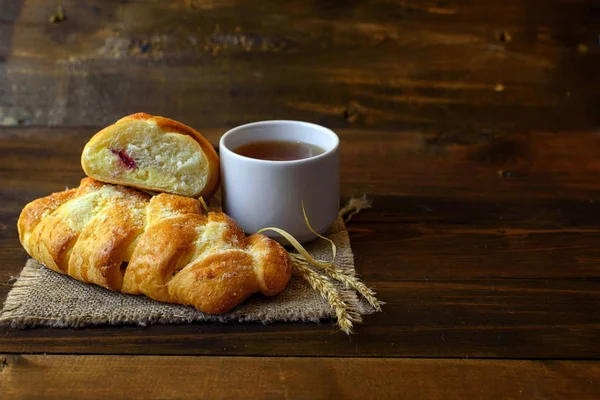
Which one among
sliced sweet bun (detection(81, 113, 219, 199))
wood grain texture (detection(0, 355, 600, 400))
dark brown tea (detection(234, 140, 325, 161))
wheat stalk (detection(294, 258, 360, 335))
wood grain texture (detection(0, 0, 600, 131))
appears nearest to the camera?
wood grain texture (detection(0, 355, 600, 400))

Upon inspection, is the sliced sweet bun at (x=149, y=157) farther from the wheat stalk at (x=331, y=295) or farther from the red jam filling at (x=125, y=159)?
the wheat stalk at (x=331, y=295)

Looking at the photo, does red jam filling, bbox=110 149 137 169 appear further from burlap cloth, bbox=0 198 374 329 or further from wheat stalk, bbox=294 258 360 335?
wheat stalk, bbox=294 258 360 335

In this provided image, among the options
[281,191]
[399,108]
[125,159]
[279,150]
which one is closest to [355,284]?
[281,191]

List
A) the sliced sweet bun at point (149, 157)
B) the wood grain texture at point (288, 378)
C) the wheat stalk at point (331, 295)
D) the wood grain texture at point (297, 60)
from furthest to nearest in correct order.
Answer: the wood grain texture at point (297, 60), the sliced sweet bun at point (149, 157), the wheat stalk at point (331, 295), the wood grain texture at point (288, 378)

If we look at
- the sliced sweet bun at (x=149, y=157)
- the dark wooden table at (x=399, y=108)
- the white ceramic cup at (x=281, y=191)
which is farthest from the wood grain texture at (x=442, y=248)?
the sliced sweet bun at (x=149, y=157)

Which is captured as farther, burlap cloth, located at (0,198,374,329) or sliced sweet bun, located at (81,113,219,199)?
sliced sweet bun, located at (81,113,219,199)

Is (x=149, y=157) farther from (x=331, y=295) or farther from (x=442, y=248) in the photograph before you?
(x=442, y=248)

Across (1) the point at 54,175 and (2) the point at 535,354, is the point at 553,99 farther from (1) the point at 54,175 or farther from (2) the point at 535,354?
(1) the point at 54,175

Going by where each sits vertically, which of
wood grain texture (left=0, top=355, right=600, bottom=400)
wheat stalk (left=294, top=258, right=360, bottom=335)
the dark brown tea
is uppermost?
the dark brown tea

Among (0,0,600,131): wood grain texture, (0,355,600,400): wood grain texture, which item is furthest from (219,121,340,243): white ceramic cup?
(0,0,600,131): wood grain texture
